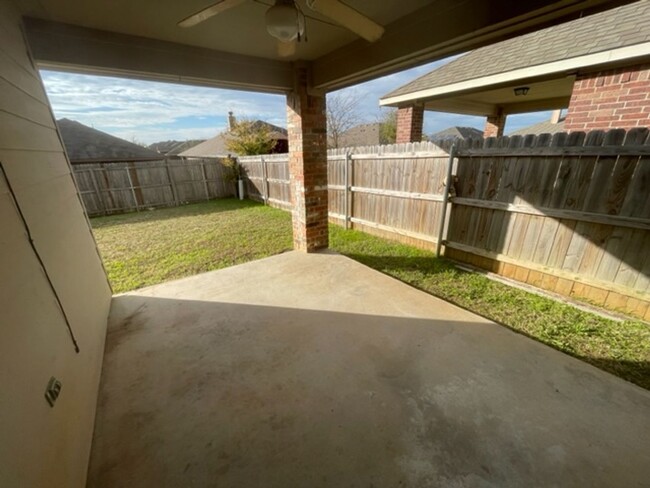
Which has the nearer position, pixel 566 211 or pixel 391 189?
pixel 566 211

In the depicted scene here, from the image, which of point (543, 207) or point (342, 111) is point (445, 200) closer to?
point (543, 207)

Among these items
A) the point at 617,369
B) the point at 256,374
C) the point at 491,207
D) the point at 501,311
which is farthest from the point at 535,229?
the point at 256,374

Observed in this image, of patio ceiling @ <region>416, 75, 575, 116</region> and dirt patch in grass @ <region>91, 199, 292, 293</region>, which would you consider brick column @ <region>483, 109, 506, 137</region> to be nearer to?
patio ceiling @ <region>416, 75, 575, 116</region>

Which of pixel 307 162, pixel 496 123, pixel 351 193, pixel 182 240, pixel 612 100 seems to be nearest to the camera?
pixel 612 100

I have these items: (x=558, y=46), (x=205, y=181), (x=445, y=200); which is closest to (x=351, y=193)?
(x=445, y=200)

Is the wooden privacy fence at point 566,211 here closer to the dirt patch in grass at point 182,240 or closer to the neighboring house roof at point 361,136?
the dirt patch in grass at point 182,240

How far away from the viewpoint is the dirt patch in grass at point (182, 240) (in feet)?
13.6

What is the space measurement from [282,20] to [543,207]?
11.3 feet

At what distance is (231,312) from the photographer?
2.78 m

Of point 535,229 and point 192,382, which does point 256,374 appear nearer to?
point 192,382

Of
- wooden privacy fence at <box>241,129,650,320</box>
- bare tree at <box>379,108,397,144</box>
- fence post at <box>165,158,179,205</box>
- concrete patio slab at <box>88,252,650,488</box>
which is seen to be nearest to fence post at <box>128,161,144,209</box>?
fence post at <box>165,158,179,205</box>

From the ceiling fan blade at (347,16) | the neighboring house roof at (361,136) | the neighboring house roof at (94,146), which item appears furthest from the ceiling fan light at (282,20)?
the neighboring house roof at (361,136)

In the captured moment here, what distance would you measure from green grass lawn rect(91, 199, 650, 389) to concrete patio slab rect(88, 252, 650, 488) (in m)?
0.57

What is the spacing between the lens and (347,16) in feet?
5.36
